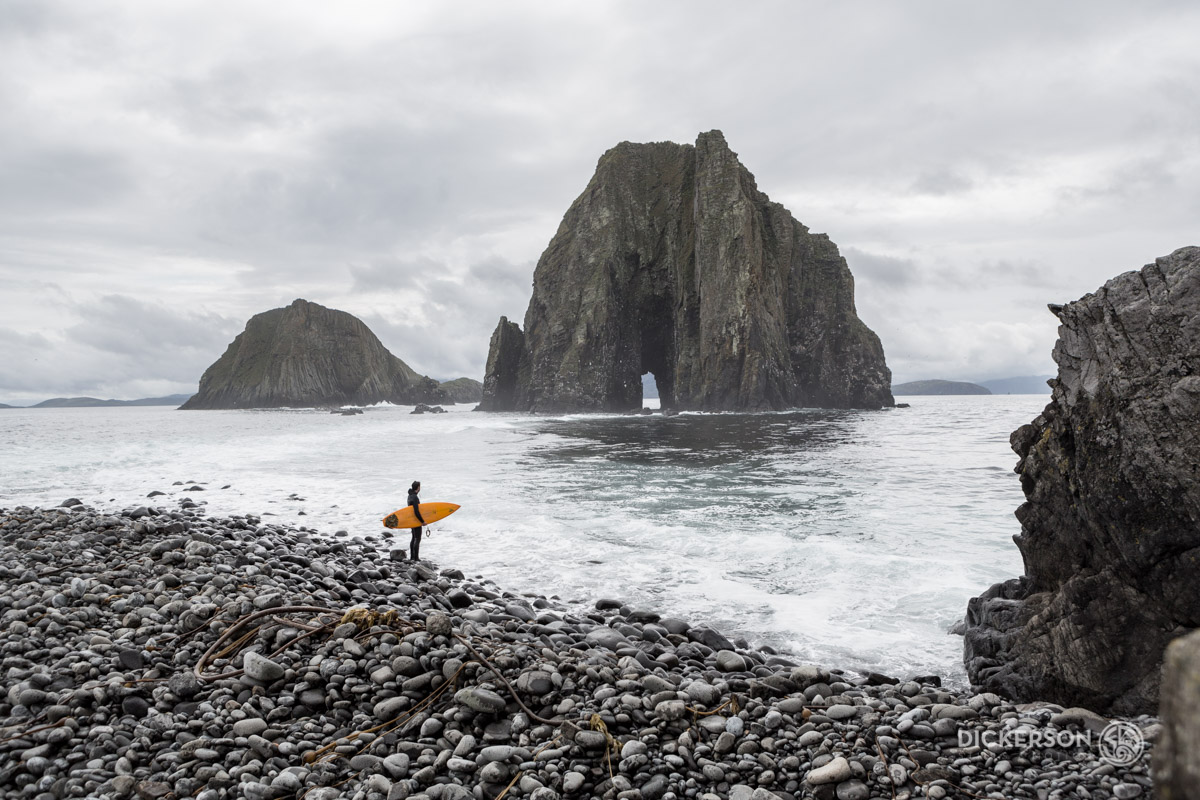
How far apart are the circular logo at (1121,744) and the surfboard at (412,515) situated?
10.1m

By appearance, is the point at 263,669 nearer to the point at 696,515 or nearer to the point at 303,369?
the point at 696,515

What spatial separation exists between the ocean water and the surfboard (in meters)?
0.56

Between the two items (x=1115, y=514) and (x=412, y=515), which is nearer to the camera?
(x=1115, y=514)

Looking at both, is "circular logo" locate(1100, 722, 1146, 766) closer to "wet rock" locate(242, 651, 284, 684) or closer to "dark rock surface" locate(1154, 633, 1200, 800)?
"dark rock surface" locate(1154, 633, 1200, 800)

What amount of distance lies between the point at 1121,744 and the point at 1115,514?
2.44m

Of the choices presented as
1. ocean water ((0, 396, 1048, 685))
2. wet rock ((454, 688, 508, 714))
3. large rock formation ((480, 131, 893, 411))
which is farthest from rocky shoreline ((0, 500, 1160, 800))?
large rock formation ((480, 131, 893, 411))

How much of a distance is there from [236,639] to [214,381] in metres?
205

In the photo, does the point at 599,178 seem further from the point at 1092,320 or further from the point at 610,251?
the point at 1092,320

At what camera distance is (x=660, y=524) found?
14.7 metres

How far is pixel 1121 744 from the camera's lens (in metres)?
4.32

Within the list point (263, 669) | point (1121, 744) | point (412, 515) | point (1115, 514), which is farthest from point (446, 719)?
point (412, 515)

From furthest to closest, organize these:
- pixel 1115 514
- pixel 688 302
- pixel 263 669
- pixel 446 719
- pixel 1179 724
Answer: pixel 688 302 < pixel 1115 514 < pixel 263 669 < pixel 446 719 < pixel 1179 724

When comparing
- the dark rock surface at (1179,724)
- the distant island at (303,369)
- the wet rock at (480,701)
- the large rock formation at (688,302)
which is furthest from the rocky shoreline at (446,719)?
the distant island at (303,369)

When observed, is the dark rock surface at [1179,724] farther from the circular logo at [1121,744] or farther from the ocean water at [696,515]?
the ocean water at [696,515]
